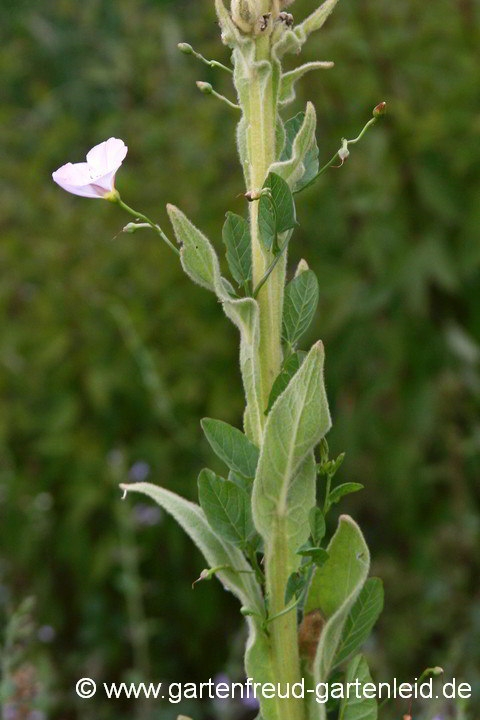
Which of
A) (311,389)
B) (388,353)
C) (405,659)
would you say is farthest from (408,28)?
(311,389)

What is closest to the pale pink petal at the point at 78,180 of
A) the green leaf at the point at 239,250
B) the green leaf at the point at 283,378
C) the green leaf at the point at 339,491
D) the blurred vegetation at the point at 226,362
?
the green leaf at the point at 239,250

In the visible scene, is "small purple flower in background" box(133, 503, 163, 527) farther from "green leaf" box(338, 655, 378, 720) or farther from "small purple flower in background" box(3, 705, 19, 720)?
"green leaf" box(338, 655, 378, 720)

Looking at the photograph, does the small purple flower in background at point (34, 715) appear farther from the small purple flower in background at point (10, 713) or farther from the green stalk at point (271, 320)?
the green stalk at point (271, 320)

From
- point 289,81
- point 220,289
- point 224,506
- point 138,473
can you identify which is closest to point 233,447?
point 224,506

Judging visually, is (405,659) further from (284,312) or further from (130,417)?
(284,312)

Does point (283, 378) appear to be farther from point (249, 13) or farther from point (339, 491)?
point (249, 13)

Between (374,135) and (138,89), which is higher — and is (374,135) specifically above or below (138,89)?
below
